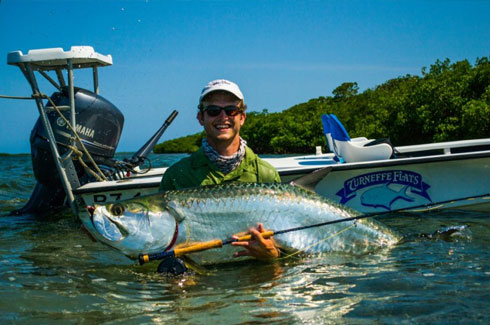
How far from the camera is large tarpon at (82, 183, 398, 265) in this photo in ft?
11.5

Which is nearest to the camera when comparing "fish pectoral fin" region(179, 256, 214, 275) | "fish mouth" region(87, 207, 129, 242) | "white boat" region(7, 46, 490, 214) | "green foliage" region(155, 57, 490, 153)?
"fish mouth" region(87, 207, 129, 242)

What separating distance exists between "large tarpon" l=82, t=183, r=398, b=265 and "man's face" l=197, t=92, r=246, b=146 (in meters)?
0.51

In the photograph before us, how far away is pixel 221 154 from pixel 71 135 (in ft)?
13.3

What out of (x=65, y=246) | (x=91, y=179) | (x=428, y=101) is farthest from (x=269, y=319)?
(x=428, y=101)

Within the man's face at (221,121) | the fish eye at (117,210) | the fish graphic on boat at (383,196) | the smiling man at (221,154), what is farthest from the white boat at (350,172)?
the fish eye at (117,210)

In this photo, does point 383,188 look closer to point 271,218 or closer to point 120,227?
point 271,218

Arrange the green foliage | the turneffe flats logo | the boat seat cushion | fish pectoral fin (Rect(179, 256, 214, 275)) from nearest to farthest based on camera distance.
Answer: fish pectoral fin (Rect(179, 256, 214, 275)), the turneffe flats logo, the boat seat cushion, the green foliage

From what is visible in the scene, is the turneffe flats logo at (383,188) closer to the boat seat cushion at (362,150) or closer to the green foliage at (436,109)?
the boat seat cushion at (362,150)

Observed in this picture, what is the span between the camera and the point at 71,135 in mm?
7465

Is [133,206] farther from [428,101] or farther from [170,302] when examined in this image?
[428,101]

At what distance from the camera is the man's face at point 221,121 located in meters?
4.14

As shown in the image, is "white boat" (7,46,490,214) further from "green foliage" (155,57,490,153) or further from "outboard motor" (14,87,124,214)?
"green foliage" (155,57,490,153)

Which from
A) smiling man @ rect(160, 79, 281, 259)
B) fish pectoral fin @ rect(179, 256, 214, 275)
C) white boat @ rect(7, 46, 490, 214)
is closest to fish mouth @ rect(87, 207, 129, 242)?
fish pectoral fin @ rect(179, 256, 214, 275)

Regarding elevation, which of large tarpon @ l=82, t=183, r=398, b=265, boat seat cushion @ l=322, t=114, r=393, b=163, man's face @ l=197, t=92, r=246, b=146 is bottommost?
large tarpon @ l=82, t=183, r=398, b=265
